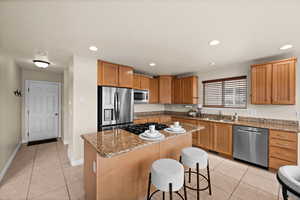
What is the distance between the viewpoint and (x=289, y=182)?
3.71 ft

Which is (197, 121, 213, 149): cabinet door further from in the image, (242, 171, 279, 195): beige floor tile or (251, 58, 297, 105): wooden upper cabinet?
(251, 58, 297, 105): wooden upper cabinet

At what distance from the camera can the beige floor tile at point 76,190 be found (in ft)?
5.99

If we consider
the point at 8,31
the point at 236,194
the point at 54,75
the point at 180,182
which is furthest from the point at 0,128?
the point at 236,194

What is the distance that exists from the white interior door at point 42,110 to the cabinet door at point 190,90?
4620mm

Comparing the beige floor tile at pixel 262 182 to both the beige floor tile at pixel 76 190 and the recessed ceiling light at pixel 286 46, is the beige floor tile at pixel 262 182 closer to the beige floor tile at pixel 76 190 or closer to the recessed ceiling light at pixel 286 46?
the recessed ceiling light at pixel 286 46

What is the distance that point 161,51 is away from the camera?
99.8 inches

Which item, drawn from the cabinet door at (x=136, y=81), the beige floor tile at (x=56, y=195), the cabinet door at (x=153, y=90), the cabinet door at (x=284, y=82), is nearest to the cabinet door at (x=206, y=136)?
the cabinet door at (x=284, y=82)

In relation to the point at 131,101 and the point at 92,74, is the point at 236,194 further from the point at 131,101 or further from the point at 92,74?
the point at 92,74

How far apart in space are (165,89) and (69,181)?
3733 mm

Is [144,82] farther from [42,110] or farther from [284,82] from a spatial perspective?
[42,110]

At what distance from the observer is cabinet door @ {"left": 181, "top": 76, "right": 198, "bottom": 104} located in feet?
13.8

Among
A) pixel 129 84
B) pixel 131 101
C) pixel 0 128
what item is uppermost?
pixel 129 84

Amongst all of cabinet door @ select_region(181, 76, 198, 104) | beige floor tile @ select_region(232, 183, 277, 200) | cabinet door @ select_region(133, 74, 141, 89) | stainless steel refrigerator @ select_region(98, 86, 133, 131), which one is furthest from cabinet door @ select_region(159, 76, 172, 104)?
beige floor tile @ select_region(232, 183, 277, 200)

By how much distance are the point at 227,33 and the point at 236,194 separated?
245 centimetres
